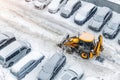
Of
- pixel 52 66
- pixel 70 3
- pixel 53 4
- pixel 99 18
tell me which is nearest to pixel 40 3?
pixel 53 4

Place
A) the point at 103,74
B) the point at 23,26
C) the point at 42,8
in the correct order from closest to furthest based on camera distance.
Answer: the point at 103,74
the point at 23,26
the point at 42,8

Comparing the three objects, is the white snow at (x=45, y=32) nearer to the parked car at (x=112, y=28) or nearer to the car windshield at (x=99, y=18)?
the parked car at (x=112, y=28)

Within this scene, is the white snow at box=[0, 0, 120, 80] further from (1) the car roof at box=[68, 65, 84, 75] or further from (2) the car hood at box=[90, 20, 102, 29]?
(1) the car roof at box=[68, 65, 84, 75]

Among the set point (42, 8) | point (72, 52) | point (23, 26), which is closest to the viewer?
point (72, 52)

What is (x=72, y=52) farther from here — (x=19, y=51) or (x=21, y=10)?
(x=21, y=10)

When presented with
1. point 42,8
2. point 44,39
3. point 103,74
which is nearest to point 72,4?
point 42,8

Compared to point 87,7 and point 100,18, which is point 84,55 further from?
point 87,7

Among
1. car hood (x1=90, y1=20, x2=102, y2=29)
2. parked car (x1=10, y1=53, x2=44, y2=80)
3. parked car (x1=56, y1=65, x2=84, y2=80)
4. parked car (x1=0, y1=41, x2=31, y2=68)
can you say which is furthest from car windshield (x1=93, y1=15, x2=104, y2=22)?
parked car (x1=0, y1=41, x2=31, y2=68)
